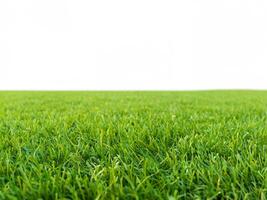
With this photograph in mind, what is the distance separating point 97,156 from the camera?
4.70 feet

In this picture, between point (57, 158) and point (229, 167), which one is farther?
point (57, 158)

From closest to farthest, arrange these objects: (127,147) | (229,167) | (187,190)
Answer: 1. (187,190)
2. (229,167)
3. (127,147)

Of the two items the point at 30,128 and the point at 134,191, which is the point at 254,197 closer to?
the point at 134,191

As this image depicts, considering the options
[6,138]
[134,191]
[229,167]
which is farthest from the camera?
[6,138]

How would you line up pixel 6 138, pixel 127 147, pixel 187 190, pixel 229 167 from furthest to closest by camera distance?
1. pixel 6 138
2. pixel 127 147
3. pixel 229 167
4. pixel 187 190

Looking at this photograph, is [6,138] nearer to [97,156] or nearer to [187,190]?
[97,156]

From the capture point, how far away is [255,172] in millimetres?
1094

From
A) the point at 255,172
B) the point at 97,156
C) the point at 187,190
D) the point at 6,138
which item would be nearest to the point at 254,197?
the point at 255,172

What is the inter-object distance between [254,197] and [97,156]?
91 centimetres

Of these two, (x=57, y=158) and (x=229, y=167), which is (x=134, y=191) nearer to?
(x=229, y=167)

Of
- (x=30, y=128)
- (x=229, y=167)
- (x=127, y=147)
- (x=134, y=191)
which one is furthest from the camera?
(x=30, y=128)

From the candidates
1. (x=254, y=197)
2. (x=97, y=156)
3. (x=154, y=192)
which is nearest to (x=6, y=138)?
(x=97, y=156)

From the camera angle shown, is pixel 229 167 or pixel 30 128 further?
→ pixel 30 128

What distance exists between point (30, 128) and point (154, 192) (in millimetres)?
1645
